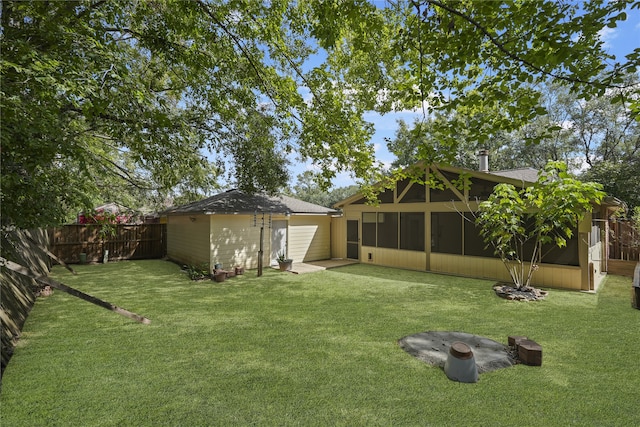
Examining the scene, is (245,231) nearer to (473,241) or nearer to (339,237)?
(339,237)

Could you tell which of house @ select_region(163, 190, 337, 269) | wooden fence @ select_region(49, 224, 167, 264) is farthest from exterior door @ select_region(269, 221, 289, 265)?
wooden fence @ select_region(49, 224, 167, 264)

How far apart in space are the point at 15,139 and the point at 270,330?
13.0 feet

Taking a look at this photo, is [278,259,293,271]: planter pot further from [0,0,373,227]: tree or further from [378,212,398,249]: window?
[378,212,398,249]: window

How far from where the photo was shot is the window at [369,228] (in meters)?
11.9

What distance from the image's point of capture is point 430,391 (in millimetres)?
3152

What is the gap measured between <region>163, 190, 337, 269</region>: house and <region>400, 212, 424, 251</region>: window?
3453 mm

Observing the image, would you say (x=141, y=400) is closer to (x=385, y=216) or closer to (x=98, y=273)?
(x=98, y=273)

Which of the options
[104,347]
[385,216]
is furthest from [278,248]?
[104,347]

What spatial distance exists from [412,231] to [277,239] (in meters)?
5.16

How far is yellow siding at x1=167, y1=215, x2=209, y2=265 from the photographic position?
34.4ft

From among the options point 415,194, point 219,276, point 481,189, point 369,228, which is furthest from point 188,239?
point 481,189

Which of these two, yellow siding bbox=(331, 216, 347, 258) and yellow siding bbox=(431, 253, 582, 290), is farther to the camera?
yellow siding bbox=(331, 216, 347, 258)

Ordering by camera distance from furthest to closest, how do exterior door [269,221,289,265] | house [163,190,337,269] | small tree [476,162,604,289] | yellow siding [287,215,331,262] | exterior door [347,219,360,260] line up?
exterior door [347,219,360,260] → yellow siding [287,215,331,262] → exterior door [269,221,289,265] → house [163,190,337,269] → small tree [476,162,604,289]

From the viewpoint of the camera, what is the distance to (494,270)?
29.1 feet
